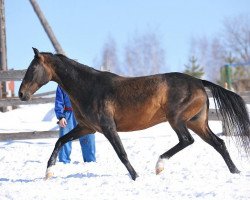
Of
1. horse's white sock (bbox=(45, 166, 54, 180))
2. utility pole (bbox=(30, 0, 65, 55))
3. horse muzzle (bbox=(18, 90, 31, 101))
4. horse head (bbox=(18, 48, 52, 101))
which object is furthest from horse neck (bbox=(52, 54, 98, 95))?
utility pole (bbox=(30, 0, 65, 55))

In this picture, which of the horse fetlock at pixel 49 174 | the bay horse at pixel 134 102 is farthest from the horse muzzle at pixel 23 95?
the horse fetlock at pixel 49 174

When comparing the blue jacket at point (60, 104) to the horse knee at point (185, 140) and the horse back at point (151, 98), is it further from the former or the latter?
the horse knee at point (185, 140)

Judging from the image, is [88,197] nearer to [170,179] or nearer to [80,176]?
[170,179]

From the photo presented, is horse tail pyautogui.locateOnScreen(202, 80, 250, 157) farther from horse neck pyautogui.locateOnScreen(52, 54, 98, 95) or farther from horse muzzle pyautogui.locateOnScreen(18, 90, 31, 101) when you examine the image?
horse muzzle pyautogui.locateOnScreen(18, 90, 31, 101)

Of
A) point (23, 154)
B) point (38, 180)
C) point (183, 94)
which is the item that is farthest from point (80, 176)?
point (23, 154)

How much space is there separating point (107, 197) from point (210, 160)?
10.00 feet

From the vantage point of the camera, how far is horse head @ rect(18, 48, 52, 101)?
17.3 feet

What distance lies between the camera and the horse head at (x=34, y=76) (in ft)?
17.3

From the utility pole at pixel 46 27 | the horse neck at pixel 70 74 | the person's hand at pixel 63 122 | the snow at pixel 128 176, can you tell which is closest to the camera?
the snow at pixel 128 176

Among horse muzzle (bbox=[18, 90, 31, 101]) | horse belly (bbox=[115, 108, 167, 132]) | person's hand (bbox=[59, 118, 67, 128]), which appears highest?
horse muzzle (bbox=[18, 90, 31, 101])

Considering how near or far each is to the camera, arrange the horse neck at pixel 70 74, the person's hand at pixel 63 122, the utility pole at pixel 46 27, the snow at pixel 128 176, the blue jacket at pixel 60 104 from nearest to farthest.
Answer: the snow at pixel 128 176 < the horse neck at pixel 70 74 < the person's hand at pixel 63 122 < the blue jacket at pixel 60 104 < the utility pole at pixel 46 27

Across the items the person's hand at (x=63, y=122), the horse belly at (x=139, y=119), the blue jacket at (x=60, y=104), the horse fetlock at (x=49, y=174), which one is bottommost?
the horse fetlock at (x=49, y=174)

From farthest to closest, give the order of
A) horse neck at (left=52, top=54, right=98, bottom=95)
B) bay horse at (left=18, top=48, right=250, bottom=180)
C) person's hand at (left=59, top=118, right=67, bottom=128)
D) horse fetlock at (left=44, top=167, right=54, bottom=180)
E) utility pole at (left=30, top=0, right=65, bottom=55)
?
utility pole at (left=30, top=0, right=65, bottom=55) → person's hand at (left=59, top=118, right=67, bottom=128) → horse neck at (left=52, top=54, right=98, bottom=95) → horse fetlock at (left=44, top=167, right=54, bottom=180) → bay horse at (left=18, top=48, right=250, bottom=180)

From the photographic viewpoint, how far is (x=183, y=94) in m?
5.01
